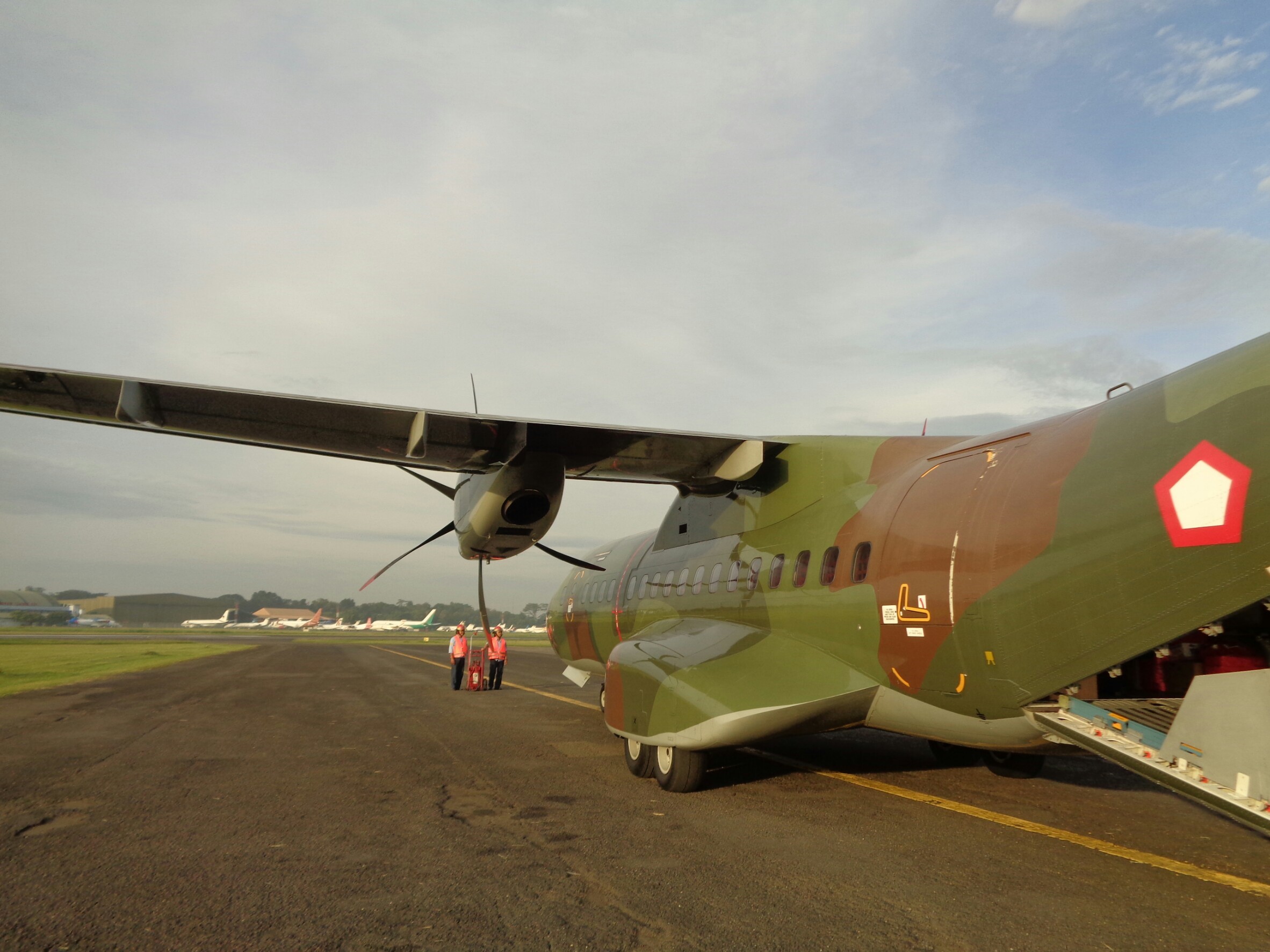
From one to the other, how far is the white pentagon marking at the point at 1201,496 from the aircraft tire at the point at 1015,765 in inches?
183

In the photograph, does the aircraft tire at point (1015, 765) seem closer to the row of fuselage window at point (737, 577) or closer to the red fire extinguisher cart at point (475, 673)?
the row of fuselage window at point (737, 577)

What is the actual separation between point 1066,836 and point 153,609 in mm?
187018

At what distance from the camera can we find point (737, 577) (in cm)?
1002

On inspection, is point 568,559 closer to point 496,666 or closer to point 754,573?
point 754,573

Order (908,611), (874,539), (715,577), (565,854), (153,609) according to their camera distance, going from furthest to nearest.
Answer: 1. (153,609)
2. (715,577)
3. (874,539)
4. (908,611)
5. (565,854)

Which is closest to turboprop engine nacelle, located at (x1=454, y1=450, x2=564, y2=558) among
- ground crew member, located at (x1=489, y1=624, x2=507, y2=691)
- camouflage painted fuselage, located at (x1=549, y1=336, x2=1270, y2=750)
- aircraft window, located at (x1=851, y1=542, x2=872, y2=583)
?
camouflage painted fuselage, located at (x1=549, y1=336, x2=1270, y2=750)

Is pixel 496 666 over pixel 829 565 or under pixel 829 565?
under

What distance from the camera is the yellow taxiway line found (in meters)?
5.41

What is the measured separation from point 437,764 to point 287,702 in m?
9.08

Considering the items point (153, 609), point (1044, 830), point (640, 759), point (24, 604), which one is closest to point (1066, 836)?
point (1044, 830)

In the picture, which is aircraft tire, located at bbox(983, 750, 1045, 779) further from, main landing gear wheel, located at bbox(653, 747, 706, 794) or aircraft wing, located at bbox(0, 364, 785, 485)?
aircraft wing, located at bbox(0, 364, 785, 485)

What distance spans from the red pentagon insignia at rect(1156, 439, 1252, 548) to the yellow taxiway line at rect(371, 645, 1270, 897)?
95.2 inches

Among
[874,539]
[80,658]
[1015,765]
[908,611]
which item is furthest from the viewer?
[80,658]

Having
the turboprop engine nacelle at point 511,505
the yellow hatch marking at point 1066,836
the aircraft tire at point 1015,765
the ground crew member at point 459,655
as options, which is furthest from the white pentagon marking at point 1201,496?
the ground crew member at point 459,655
